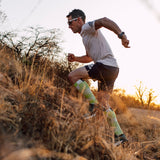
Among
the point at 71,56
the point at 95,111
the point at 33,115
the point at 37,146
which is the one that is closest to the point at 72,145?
the point at 37,146

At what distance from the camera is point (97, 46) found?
2.66 meters

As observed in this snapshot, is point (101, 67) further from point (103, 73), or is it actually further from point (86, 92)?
point (86, 92)

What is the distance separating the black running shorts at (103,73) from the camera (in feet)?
8.30

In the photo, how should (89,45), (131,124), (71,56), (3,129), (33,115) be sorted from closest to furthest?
(3,129) < (33,115) < (89,45) < (71,56) < (131,124)

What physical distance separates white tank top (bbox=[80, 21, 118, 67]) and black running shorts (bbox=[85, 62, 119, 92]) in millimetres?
75

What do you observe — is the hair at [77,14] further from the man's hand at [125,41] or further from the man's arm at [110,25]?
the man's hand at [125,41]

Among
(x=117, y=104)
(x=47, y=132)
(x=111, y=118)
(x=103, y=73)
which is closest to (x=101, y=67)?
(x=103, y=73)

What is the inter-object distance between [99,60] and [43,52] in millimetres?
4606

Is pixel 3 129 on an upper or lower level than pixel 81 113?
lower

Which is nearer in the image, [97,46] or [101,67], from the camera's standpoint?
[101,67]

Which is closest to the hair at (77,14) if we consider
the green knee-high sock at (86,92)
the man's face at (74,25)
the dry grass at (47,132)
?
the man's face at (74,25)

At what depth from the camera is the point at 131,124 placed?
204 inches

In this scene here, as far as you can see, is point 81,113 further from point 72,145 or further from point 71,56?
point 71,56

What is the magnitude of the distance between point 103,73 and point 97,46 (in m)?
0.36
